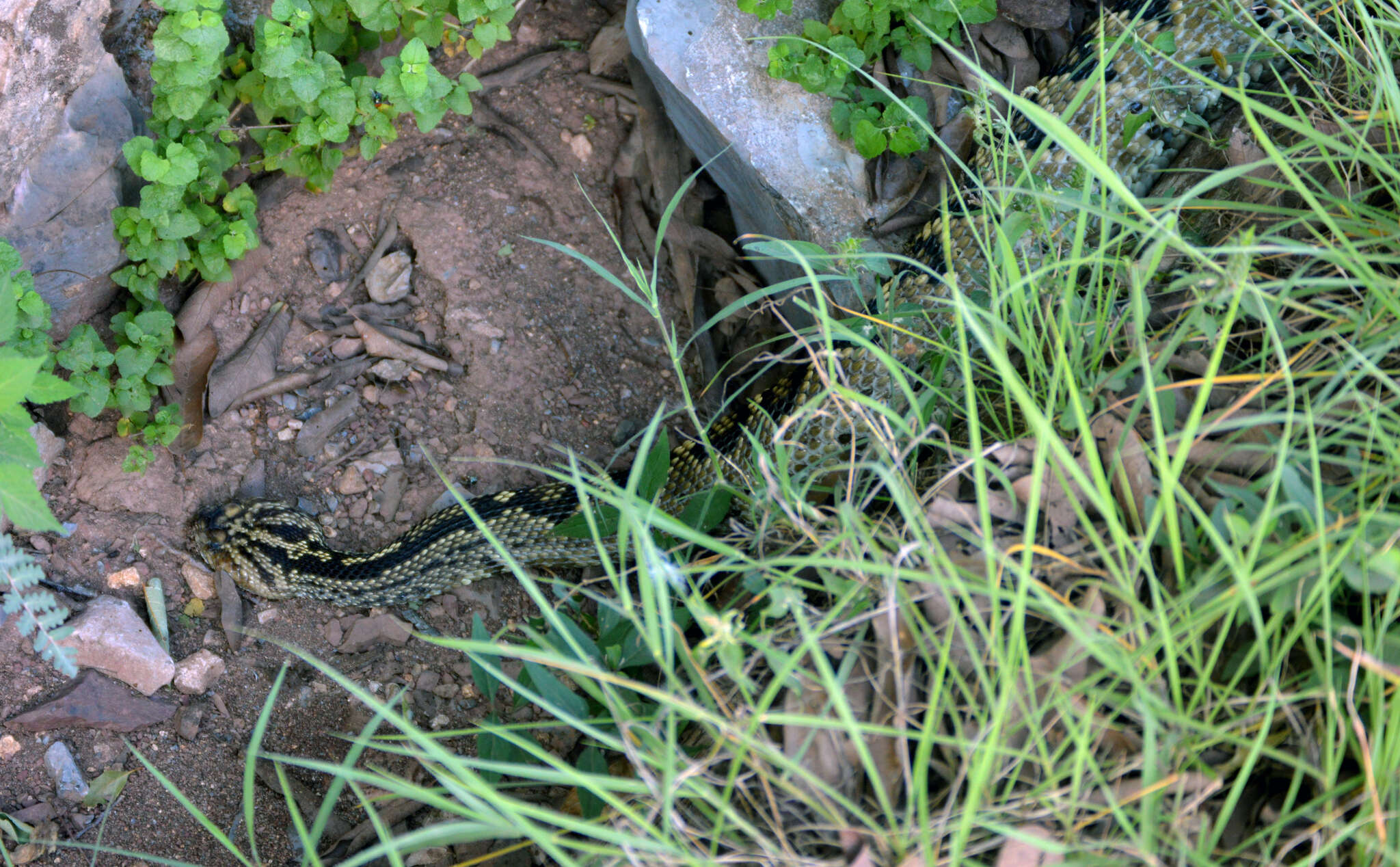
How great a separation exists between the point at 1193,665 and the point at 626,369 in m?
2.64

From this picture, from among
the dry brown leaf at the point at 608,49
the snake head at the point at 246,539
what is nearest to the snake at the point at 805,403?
the snake head at the point at 246,539

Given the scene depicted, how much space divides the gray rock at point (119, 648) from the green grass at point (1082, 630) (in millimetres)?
1555

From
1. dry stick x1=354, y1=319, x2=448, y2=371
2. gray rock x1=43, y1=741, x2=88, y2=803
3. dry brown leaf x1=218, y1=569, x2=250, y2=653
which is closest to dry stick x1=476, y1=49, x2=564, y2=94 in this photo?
dry stick x1=354, y1=319, x2=448, y2=371

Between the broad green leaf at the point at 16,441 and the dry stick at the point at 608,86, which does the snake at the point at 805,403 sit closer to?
the broad green leaf at the point at 16,441

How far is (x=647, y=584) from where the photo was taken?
152 centimetres

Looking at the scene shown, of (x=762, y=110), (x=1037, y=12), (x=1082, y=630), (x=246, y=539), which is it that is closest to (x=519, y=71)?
(x=762, y=110)

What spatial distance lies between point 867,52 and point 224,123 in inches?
87.4

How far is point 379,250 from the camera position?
12.2 ft

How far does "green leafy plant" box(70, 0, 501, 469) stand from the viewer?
2.71 meters

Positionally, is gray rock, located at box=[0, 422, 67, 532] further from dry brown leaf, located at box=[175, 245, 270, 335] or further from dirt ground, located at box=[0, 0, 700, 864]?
dry brown leaf, located at box=[175, 245, 270, 335]

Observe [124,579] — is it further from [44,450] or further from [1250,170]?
[1250,170]

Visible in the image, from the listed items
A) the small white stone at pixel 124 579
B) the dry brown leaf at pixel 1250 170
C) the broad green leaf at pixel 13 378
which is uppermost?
the broad green leaf at pixel 13 378

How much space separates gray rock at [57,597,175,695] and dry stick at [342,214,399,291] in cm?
148

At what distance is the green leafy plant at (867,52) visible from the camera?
3051 mm
